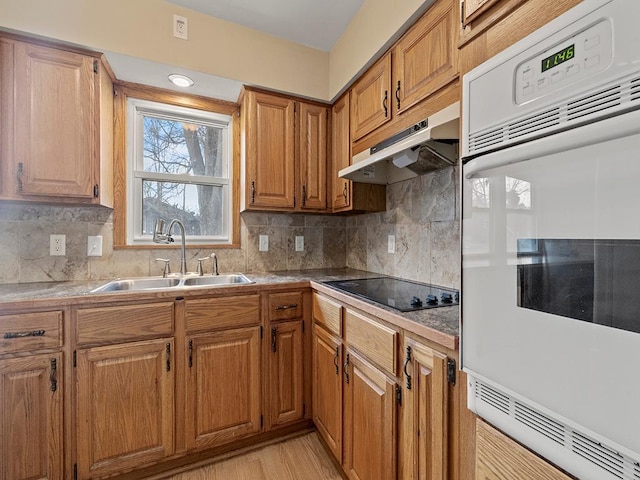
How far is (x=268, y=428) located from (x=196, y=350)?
2.18 feet

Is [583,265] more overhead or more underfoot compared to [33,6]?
more underfoot

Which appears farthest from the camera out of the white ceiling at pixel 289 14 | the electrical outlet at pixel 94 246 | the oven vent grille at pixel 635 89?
the electrical outlet at pixel 94 246

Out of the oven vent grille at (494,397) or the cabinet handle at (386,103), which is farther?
the cabinet handle at (386,103)

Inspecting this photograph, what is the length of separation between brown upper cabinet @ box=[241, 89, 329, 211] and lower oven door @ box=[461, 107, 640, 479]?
1.54 meters

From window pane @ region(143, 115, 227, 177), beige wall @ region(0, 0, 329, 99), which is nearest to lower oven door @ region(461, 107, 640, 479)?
beige wall @ region(0, 0, 329, 99)

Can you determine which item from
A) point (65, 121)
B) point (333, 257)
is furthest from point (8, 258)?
point (333, 257)

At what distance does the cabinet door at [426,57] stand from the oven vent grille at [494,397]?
113cm

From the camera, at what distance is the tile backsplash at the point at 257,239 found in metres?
1.61

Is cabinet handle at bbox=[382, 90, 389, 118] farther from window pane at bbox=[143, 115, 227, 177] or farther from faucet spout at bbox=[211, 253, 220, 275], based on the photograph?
faucet spout at bbox=[211, 253, 220, 275]

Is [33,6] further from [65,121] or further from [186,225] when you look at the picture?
[186,225]

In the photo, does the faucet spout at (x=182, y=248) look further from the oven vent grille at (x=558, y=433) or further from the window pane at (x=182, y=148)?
the oven vent grille at (x=558, y=433)

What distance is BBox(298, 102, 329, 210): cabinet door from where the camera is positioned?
7.11 ft

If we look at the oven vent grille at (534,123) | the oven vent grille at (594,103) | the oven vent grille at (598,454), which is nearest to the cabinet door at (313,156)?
the oven vent grille at (534,123)

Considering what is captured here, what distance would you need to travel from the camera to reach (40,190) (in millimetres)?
1535
